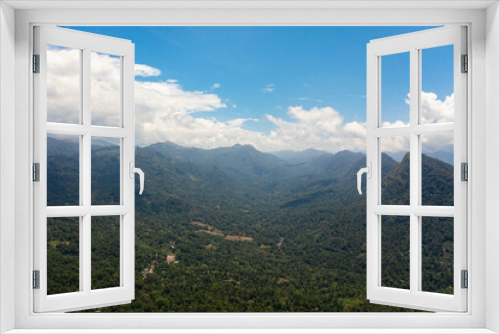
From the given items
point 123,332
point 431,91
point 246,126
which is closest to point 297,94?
point 246,126

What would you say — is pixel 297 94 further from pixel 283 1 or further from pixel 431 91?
pixel 283 1

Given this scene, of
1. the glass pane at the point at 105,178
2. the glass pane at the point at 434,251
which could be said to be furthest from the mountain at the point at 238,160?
the glass pane at the point at 434,251

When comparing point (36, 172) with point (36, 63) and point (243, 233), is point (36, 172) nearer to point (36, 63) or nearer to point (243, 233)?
point (36, 63)

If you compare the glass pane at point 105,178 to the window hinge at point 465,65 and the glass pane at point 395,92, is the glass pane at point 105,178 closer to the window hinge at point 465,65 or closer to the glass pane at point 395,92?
the glass pane at point 395,92

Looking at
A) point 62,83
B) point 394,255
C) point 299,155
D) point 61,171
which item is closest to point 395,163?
point 394,255

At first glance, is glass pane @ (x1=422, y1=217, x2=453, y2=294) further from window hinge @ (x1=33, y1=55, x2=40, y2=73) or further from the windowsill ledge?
window hinge @ (x1=33, y1=55, x2=40, y2=73)

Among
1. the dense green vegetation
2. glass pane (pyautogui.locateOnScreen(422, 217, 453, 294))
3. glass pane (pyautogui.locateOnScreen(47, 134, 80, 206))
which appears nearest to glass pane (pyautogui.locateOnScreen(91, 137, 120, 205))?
the dense green vegetation
